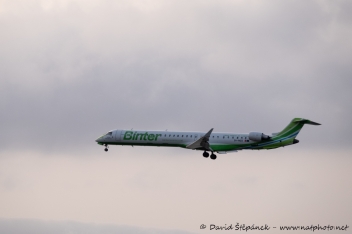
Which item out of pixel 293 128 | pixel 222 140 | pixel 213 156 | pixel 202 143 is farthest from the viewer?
pixel 213 156

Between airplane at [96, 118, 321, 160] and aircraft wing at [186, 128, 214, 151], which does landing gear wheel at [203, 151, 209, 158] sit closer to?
airplane at [96, 118, 321, 160]

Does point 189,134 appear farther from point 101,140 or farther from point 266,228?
point 266,228

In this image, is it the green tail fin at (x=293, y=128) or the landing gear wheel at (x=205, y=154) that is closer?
the green tail fin at (x=293, y=128)

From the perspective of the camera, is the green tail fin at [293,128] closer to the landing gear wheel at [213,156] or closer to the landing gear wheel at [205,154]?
the landing gear wheel at [213,156]

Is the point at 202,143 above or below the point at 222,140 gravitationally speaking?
below

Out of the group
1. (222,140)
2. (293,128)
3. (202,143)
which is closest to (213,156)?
(222,140)

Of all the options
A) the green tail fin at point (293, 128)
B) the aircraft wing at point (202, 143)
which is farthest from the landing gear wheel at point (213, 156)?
the green tail fin at point (293, 128)

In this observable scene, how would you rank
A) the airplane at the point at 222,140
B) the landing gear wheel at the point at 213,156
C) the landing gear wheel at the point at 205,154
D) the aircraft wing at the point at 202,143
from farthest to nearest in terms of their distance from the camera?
the landing gear wheel at the point at 205,154, the landing gear wheel at the point at 213,156, the airplane at the point at 222,140, the aircraft wing at the point at 202,143

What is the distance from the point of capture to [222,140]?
90062mm

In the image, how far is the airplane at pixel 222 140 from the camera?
8875 cm

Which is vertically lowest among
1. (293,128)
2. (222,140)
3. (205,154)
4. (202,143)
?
(205,154)

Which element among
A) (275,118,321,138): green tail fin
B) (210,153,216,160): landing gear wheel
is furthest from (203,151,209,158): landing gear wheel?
(275,118,321,138): green tail fin

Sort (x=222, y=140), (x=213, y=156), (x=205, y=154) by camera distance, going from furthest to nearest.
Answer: (x=205, y=154) → (x=213, y=156) → (x=222, y=140)

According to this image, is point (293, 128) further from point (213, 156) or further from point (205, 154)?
point (205, 154)
